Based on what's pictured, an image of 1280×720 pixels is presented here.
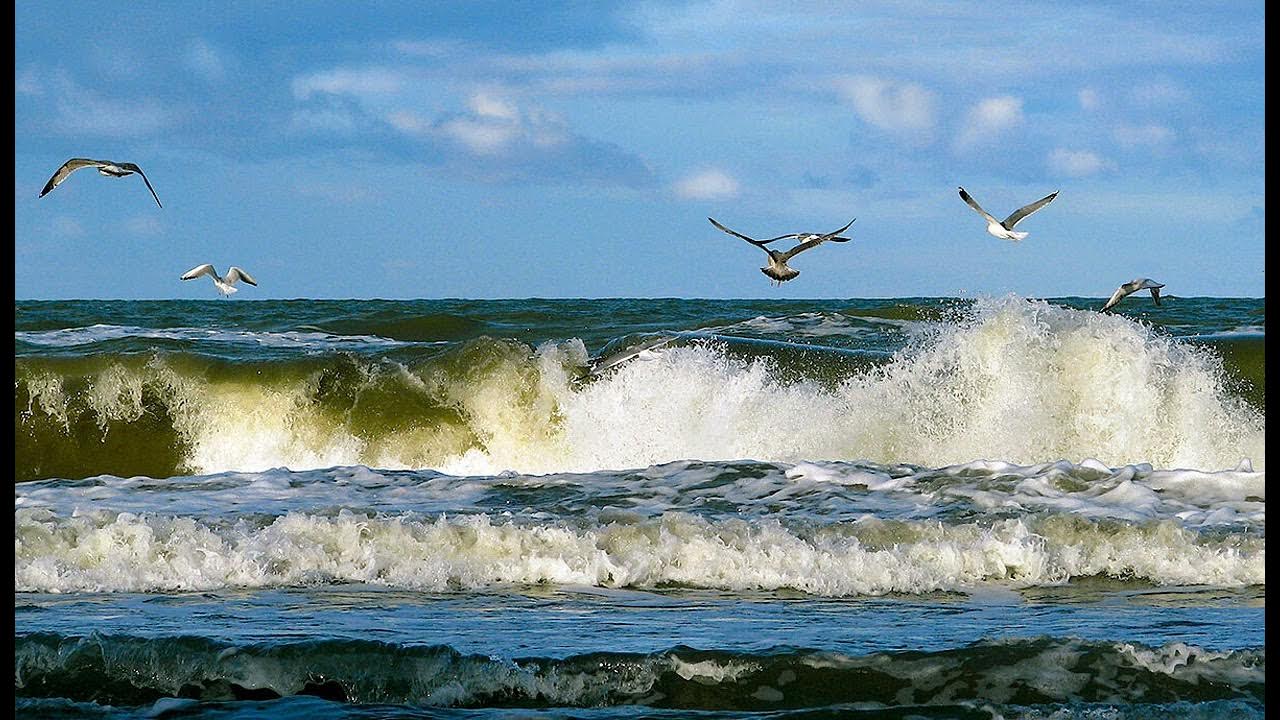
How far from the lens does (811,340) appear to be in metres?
19.2

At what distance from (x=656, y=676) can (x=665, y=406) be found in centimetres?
955

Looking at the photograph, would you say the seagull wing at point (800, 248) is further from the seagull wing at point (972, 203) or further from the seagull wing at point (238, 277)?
the seagull wing at point (238, 277)

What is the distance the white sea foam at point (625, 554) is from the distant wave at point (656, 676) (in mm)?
2179

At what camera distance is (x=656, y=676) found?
5.43 m

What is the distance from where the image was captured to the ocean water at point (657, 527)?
17.9 ft

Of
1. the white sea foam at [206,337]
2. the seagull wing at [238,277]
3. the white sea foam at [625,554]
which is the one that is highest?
the seagull wing at [238,277]

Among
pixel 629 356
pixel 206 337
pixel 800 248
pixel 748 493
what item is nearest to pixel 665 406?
pixel 629 356

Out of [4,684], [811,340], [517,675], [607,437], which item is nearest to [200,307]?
[811,340]

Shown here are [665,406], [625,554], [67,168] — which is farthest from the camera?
Result: [665,406]

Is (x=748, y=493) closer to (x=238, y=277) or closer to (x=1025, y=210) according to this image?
(x=1025, y=210)

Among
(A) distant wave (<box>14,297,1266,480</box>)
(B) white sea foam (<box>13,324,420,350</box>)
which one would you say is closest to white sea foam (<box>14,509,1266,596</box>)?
(A) distant wave (<box>14,297,1266,480</box>)

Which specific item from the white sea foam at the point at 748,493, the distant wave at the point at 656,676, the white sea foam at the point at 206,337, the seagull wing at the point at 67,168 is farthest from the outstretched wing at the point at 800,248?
the white sea foam at the point at 206,337

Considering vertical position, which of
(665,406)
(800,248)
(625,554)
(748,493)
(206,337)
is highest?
(800,248)

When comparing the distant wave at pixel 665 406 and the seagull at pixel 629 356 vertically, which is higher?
the seagull at pixel 629 356
